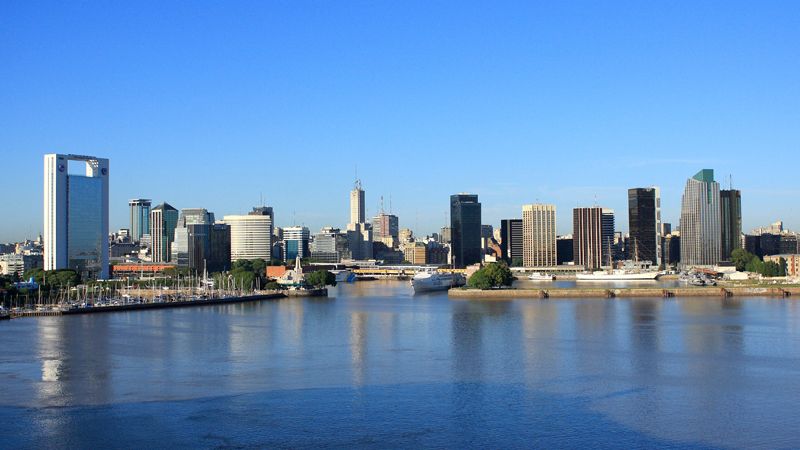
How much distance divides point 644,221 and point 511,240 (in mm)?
16337

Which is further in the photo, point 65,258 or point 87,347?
point 65,258

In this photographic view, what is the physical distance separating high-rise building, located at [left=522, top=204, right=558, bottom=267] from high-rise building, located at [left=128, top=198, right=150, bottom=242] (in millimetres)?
46742

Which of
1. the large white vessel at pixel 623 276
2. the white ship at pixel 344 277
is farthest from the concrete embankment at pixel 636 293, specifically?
the white ship at pixel 344 277

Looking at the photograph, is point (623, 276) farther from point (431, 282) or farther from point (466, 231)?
point (466, 231)

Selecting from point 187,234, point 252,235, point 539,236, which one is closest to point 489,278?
point 187,234

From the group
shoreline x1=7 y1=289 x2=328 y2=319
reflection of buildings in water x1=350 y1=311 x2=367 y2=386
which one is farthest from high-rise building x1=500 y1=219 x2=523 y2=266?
reflection of buildings in water x1=350 y1=311 x2=367 y2=386

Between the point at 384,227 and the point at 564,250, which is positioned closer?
the point at 564,250

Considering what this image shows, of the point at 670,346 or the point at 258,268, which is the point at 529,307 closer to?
the point at 670,346

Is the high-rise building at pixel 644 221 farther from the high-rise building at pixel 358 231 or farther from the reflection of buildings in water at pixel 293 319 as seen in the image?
the reflection of buildings in water at pixel 293 319

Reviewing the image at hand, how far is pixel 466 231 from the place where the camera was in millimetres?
87188

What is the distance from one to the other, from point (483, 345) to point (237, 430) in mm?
8542

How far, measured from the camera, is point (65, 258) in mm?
47375

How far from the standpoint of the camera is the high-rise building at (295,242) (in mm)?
95625

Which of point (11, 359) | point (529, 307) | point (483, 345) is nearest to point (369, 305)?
point (529, 307)
